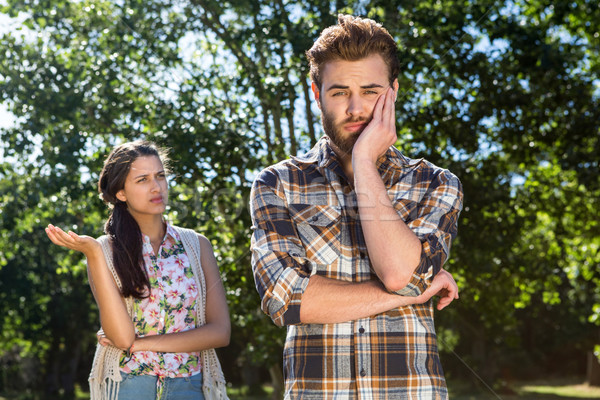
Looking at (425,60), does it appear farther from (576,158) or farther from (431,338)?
(431,338)

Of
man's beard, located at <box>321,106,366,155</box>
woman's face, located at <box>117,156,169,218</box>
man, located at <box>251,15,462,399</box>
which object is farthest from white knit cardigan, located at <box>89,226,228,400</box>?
man's beard, located at <box>321,106,366,155</box>

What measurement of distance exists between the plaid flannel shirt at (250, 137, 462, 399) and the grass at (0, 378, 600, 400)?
21.4m

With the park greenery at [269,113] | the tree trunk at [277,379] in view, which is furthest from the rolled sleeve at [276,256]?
the tree trunk at [277,379]

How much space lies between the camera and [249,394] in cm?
2830

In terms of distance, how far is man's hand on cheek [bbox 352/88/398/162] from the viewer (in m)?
2.31

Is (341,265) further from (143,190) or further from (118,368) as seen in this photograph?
(143,190)

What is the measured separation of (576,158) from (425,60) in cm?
354

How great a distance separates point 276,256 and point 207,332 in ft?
3.22

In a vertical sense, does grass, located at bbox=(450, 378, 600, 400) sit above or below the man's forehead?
below

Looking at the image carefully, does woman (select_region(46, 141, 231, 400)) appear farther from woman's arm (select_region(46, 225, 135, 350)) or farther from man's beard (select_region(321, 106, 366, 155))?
→ man's beard (select_region(321, 106, 366, 155))

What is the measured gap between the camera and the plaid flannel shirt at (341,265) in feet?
6.96

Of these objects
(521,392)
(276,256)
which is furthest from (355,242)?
(521,392)

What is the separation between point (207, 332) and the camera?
307 cm

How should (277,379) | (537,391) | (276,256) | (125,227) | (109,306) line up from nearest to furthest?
(276,256) < (109,306) < (125,227) < (277,379) < (537,391)
